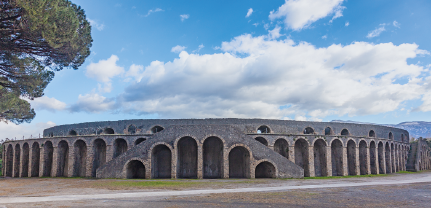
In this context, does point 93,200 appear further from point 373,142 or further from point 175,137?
point 373,142

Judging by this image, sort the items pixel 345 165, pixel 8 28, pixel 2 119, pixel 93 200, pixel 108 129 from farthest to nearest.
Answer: pixel 108 129, pixel 345 165, pixel 2 119, pixel 8 28, pixel 93 200

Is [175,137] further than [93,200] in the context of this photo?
Yes

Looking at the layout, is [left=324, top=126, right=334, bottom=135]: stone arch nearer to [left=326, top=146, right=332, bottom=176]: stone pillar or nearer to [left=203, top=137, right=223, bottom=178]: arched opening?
[left=326, top=146, right=332, bottom=176]: stone pillar

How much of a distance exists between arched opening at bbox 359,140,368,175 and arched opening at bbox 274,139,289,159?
11.1 m

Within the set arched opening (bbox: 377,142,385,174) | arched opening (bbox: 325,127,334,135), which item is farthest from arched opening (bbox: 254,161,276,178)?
arched opening (bbox: 377,142,385,174)

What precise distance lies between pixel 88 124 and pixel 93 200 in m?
24.0

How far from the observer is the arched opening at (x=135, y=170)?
24.1 metres

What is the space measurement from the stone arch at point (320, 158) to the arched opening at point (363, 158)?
19.9 ft

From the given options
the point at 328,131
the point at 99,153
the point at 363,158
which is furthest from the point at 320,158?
the point at 99,153

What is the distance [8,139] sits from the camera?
38281 mm

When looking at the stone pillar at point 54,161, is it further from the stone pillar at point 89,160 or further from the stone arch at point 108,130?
the stone arch at point 108,130

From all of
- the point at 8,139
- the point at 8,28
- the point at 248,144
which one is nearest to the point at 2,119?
the point at 8,139

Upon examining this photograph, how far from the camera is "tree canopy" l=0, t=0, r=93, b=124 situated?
15070 millimetres

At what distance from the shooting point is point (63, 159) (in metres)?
30.4
